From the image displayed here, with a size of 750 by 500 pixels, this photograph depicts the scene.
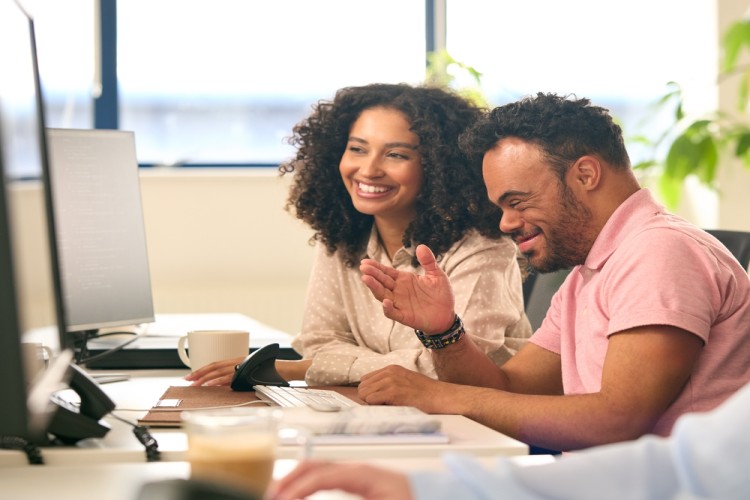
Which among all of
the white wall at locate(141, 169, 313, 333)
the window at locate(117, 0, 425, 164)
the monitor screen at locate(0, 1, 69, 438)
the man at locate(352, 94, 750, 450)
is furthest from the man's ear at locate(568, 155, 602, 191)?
the window at locate(117, 0, 425, 164)

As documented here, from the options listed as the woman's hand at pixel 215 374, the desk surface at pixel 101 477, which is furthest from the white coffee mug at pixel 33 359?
the woman's hand at pixel 215 374

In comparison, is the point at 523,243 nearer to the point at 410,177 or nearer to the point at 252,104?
the point at 410,177

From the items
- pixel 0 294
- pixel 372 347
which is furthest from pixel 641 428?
pixel 0 294

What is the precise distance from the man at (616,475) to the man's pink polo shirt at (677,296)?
628mm

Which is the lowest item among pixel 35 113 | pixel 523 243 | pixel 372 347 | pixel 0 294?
pixel 372 347

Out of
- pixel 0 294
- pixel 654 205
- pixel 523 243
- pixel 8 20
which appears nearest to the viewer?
pixel 0 294

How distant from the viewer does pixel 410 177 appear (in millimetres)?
2197

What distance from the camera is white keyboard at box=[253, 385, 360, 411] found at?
1.39 metres

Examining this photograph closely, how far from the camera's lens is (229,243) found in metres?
4.57

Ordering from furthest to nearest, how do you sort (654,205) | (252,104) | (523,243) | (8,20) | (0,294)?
(252,104)
(523,243)
(654,205)
(8,20)
(0,294)

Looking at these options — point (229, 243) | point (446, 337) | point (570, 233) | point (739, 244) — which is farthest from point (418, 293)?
point (229, 243)

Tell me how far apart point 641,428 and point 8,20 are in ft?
3.16

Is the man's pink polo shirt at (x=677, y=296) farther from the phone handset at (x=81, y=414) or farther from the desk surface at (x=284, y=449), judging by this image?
the phone handset at (x=81, y=414)

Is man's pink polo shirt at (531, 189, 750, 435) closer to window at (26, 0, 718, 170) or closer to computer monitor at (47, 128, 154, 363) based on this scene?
computer monitor at (47, 128, 154, 363)
